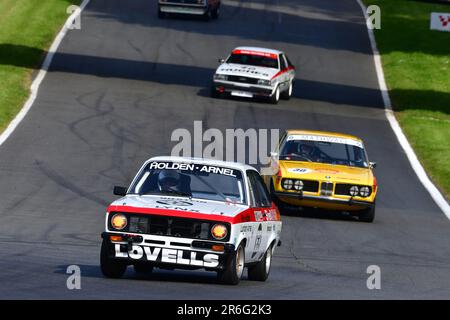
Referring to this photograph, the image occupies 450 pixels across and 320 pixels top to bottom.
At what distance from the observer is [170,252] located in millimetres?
12570

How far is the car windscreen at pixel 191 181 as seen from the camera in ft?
45.3

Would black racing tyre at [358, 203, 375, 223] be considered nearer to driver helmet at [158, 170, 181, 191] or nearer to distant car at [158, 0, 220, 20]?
driver helmet at [158, 170, 181, 191]

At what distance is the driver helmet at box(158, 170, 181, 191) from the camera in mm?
13836

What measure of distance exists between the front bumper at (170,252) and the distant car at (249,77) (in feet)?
70.7

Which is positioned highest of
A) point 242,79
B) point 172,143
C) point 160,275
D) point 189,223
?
point 189,223

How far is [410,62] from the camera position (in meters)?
41.8

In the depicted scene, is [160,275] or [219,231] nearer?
[219,231]

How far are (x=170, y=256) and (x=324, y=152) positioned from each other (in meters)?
10.0

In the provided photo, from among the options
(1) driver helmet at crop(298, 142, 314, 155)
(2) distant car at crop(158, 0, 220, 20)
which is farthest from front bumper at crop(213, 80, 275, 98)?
(2) distant car at crop(158, 0, 220, 20)

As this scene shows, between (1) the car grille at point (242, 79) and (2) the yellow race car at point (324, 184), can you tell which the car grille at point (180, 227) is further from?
(1) the car grille at point (242, 79)

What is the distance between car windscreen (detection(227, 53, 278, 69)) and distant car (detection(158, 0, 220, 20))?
11.7m

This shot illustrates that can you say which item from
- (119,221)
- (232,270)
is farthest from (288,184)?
(119,221)

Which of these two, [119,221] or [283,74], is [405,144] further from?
[119,221]
